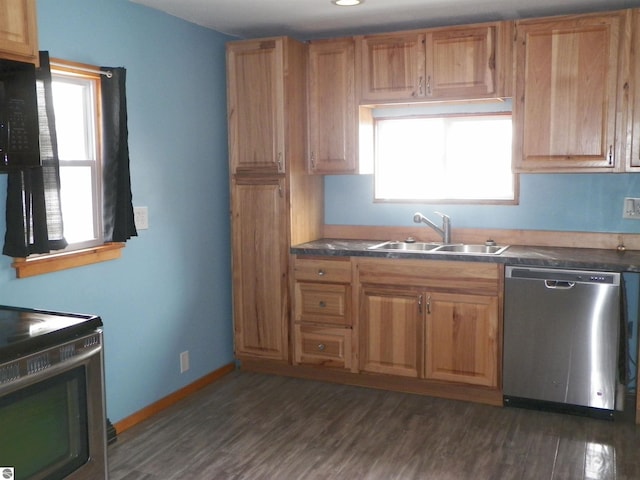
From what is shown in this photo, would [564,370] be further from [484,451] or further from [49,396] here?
[49,396]

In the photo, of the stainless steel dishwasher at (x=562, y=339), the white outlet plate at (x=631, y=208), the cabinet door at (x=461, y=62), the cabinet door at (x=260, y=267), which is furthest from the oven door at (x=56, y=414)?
the white outlet plate at (x=631, y=208)

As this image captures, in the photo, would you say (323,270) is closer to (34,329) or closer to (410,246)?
(410,246)

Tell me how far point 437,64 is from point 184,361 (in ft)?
7.64

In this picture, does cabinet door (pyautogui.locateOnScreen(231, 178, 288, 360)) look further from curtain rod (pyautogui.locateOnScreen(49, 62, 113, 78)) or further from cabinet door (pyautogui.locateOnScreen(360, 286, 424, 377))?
curtain rod (pyautogui.locateOnScreen(49, 62, 113, 78))

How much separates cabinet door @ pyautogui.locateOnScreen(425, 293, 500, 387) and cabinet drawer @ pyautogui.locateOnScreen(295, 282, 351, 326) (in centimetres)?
53

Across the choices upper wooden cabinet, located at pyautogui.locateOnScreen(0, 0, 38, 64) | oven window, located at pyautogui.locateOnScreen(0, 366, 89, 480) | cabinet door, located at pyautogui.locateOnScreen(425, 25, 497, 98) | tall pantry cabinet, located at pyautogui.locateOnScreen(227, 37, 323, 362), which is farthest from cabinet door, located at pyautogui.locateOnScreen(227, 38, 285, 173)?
oven window, located at pyautogui.locateOnScreen(0, 366, 89, 480)

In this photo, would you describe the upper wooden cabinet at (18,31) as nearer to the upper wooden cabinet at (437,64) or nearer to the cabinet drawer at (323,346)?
the upper wooden cabinet at (437,64)

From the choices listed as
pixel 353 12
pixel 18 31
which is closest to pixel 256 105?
pixel 353 12

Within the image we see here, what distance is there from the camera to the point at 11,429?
6.26 ft

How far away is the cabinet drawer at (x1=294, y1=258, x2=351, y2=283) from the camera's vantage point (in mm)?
4043

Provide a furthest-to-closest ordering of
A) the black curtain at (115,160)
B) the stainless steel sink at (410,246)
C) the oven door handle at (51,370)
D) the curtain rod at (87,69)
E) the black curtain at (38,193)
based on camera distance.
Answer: the stainless steel sink at (410,246) → the black curtain at (115,160) → the curtain rod at (87,69) → the black curtain at (38,193) → the oven door handle at (51,370)

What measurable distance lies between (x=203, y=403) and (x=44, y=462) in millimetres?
1850

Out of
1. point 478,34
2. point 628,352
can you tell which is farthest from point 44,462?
point 478,34

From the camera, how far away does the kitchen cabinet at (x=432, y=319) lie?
3.70m
